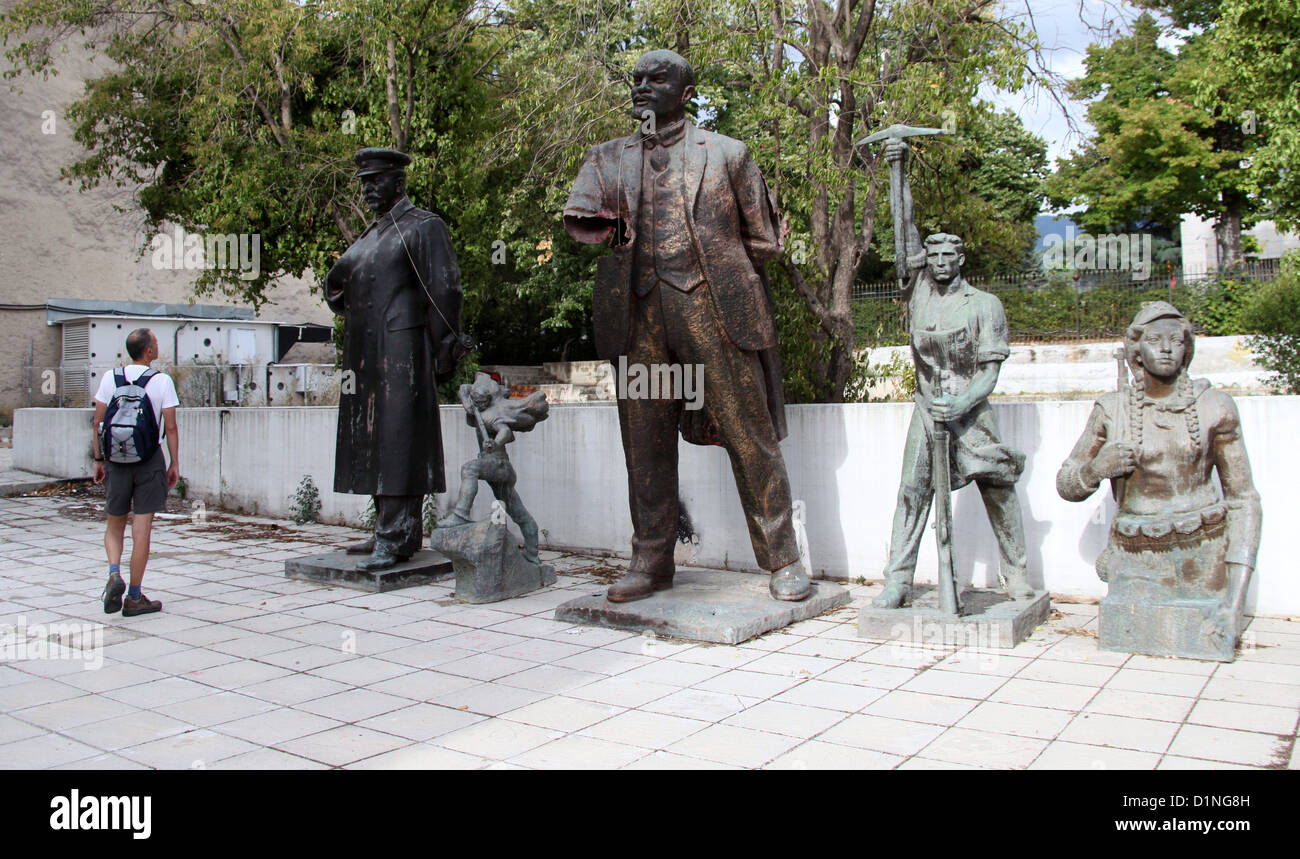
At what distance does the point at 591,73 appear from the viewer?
9344mm

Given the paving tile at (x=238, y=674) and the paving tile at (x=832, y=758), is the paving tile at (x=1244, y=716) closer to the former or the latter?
the paving tile at (x=832, y=758)

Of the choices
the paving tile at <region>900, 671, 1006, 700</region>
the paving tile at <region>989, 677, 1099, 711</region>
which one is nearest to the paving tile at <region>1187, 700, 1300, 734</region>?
the paving tile at <region>989, 677, 1099, 711</region>

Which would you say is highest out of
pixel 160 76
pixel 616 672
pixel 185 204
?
pixel 160 76

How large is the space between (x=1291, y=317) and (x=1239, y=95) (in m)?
4.86

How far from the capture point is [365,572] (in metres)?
6.46

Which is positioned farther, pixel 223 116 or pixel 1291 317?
pixel 1291 317

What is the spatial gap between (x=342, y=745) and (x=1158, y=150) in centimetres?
2727

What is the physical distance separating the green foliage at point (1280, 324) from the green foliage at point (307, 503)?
1053cm

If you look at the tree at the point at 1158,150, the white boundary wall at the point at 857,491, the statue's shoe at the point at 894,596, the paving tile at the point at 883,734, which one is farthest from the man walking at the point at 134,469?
the tree at the point at 1158,150

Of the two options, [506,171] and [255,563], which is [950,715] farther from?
[506,171]

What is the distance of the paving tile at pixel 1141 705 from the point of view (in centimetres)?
364

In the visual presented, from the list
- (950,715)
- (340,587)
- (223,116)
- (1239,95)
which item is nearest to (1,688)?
(340,587)

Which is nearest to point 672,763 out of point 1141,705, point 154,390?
point 1141,705

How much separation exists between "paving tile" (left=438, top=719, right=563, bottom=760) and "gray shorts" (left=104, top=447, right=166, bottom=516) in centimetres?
303
